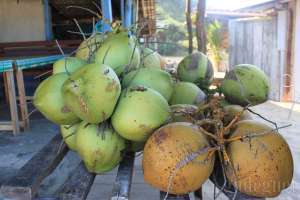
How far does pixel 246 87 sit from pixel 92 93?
23.4 inches

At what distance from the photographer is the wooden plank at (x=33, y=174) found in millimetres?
1176

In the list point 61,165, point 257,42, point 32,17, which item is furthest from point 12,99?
point 257,42

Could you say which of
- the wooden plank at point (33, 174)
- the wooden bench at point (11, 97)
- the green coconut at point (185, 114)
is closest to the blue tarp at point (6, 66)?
the wooden bench at point (11, 97)

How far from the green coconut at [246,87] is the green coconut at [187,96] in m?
0.10

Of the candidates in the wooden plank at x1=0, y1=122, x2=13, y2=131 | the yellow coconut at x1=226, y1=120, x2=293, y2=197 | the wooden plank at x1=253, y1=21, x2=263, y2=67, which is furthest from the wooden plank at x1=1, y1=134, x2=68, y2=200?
the wooden plank at x1=253, y1=21, x2=263, y2=67

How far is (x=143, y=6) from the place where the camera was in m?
9.58

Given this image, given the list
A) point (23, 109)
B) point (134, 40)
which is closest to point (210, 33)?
point (23, 109)

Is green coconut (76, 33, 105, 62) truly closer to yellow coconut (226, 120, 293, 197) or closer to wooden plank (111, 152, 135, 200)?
wooden plank (111, 152, 135, 200)

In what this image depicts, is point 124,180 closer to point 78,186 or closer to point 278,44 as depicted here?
point 78,186

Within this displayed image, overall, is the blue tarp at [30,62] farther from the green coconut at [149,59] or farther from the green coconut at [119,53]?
the green coconut at [119,53]

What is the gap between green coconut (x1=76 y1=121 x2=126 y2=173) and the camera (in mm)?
1150

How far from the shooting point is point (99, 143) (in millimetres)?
1147

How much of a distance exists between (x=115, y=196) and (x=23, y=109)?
3.52 m

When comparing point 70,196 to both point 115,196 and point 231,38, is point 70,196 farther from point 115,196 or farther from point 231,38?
point 231,38
